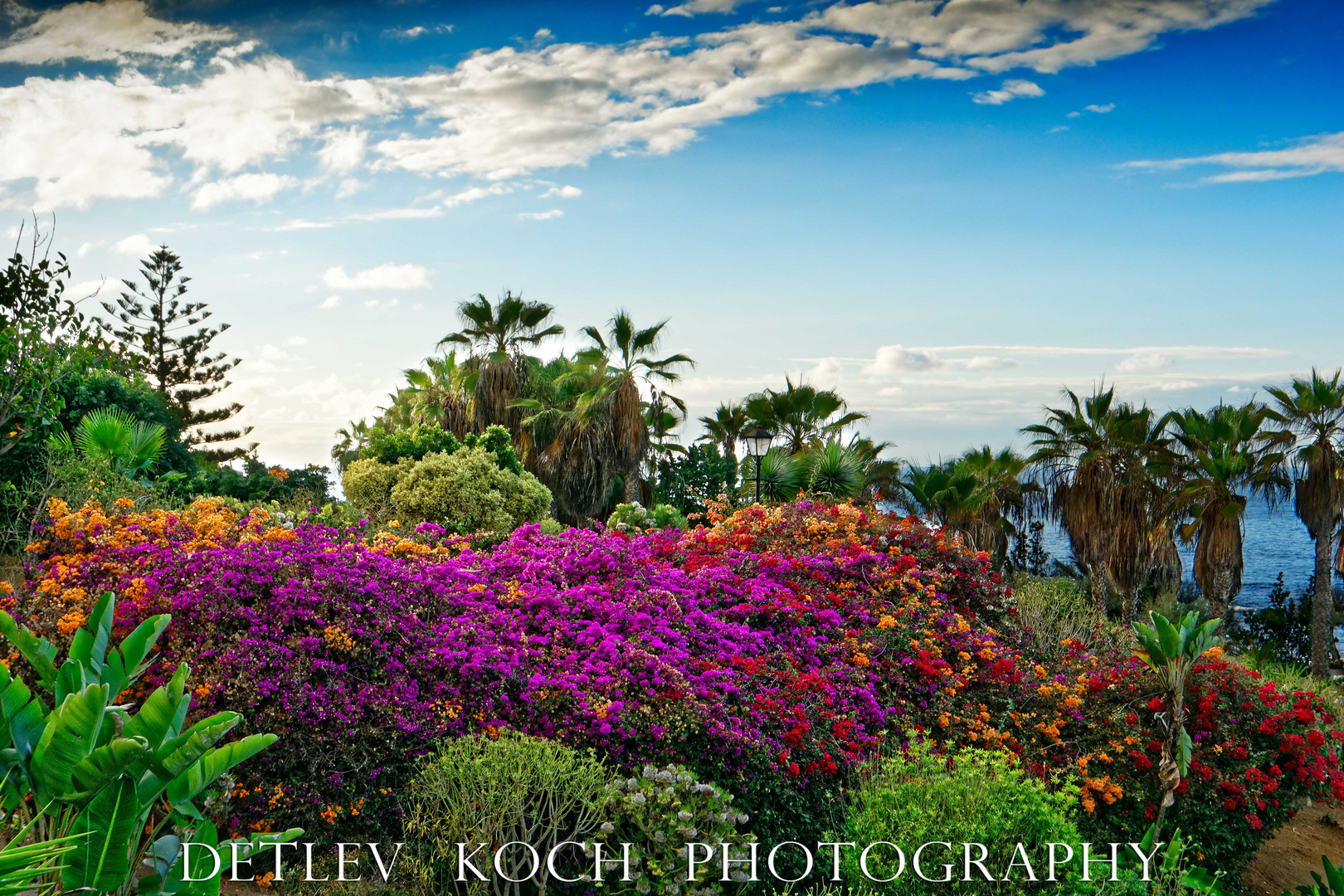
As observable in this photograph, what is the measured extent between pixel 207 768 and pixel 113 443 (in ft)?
38.1

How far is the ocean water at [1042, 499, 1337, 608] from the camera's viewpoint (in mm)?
50844

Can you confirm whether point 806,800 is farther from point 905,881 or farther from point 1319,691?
point 1319,691

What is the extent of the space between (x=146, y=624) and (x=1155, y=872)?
601 centimetres

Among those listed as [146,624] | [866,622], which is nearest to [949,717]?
[866,622]

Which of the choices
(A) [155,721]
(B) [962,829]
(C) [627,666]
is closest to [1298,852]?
(B) [962,829]

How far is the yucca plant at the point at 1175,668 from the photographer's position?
20.8 ft

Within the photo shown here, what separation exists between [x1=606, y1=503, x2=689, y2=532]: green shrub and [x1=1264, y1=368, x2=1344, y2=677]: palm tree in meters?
13.5

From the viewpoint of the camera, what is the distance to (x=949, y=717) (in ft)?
23.4

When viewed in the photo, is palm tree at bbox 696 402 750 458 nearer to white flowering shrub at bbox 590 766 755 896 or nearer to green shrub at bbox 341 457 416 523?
green shrub at bbox 341 457 416 523

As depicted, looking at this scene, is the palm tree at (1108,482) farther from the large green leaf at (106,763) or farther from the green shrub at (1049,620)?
the large green leaf at (106,763)

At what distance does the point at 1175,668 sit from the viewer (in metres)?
6.42

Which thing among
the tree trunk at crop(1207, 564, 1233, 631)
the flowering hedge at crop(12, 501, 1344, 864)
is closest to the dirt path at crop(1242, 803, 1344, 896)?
the flowering hedge at crop(12, 501, 1344, 864)

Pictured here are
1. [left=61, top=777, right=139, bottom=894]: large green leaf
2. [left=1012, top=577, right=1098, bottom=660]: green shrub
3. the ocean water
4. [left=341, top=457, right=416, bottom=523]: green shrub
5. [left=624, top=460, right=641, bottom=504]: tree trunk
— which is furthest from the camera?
the ocean water

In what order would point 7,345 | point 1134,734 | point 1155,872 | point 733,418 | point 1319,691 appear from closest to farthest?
1. point 1155,872
2. point 1134,734
3. point 7,345
4. point 1319,691
5. point 733,418
